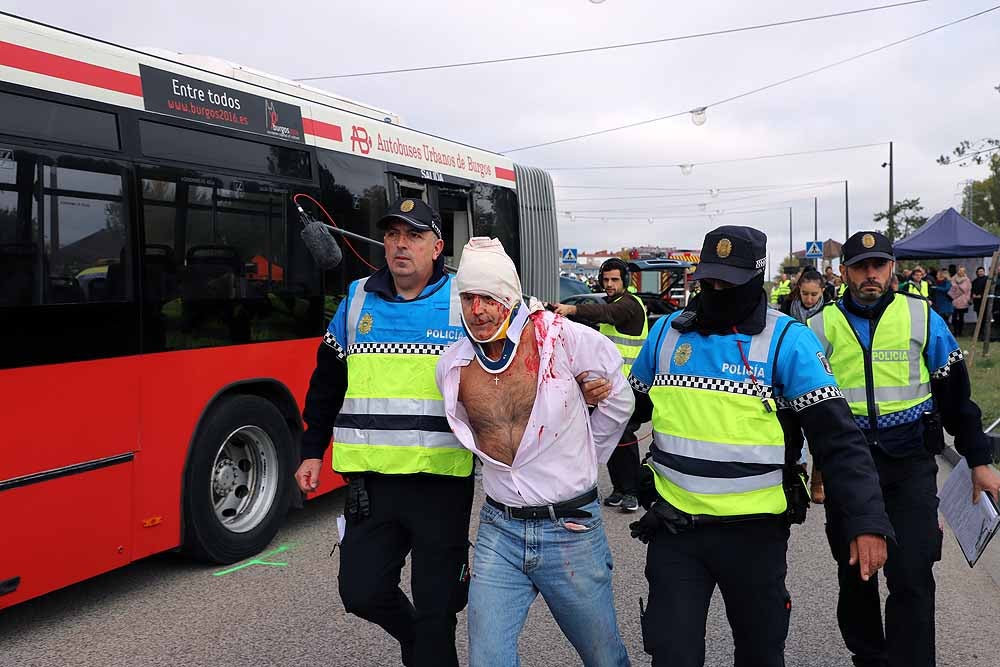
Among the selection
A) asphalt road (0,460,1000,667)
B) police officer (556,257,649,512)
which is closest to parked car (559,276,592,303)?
police officer (556,257,649,512)

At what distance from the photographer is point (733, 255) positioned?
9.85ft

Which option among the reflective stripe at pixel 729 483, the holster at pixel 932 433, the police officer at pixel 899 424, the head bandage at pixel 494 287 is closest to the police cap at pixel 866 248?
the police officer at pixel 899 424

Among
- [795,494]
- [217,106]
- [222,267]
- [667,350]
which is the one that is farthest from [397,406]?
[217,106]

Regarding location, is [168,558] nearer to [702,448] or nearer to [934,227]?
[702,448]

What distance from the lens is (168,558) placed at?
228 inches

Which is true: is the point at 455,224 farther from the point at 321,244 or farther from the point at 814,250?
the point at 814,250

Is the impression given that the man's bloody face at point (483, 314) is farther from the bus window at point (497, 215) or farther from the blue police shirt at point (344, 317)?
the bus window at point (497, 215)

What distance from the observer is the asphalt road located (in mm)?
4203

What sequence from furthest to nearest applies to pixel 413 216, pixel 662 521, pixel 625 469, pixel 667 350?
pixel 625 469 → pixel 413 216 → pixel 667 350 → pixel 662 521

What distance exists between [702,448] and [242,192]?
153 inches

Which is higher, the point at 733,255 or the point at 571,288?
the point at 571,288

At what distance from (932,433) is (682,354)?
1.31m

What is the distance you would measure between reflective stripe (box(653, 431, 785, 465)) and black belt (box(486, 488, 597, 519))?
36cm

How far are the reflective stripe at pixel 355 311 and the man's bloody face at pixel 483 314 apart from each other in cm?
67
